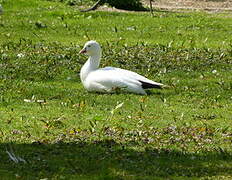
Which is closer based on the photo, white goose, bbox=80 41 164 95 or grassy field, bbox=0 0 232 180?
grassy field, bbox=0 0 232 180

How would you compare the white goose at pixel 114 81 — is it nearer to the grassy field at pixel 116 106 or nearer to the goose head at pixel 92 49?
the grassy field at pixel 116 106

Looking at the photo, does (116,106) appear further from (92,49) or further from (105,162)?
(105,162)

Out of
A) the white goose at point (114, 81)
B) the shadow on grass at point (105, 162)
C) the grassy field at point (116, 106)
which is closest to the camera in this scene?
the shadow on grass at point (105, 162)

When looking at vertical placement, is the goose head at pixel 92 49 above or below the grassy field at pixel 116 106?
above

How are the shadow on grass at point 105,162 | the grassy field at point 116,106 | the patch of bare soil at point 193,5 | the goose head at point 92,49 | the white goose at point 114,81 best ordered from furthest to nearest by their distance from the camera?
the patch of bare soil at point 193,5, the goose head at point 92,49, the white goose at point 114,81, the grassy field at point 116,106, the shadow on grass at point 105,162

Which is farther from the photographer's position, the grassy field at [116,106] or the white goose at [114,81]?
the white goose at [114,81]

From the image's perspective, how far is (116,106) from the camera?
33.4 ft

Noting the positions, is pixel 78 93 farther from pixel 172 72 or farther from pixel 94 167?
pixel 94 167

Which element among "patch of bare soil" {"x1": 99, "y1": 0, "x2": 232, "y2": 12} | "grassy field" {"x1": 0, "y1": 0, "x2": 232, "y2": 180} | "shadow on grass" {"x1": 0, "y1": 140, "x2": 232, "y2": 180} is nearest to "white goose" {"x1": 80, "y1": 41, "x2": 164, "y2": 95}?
"grassy field" {"x1": 0, "y1": 0, "x2": 232, "y2": 180}

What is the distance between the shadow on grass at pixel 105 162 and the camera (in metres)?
6.83

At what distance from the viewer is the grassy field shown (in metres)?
7.21

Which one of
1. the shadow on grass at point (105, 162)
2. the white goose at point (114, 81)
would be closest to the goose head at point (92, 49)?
the white goose at point (114, 81)

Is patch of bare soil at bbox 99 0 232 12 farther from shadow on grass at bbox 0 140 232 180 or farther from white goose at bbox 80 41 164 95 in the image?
shadow on grass at bbox 0 140 232 180

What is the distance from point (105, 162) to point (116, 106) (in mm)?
3006
